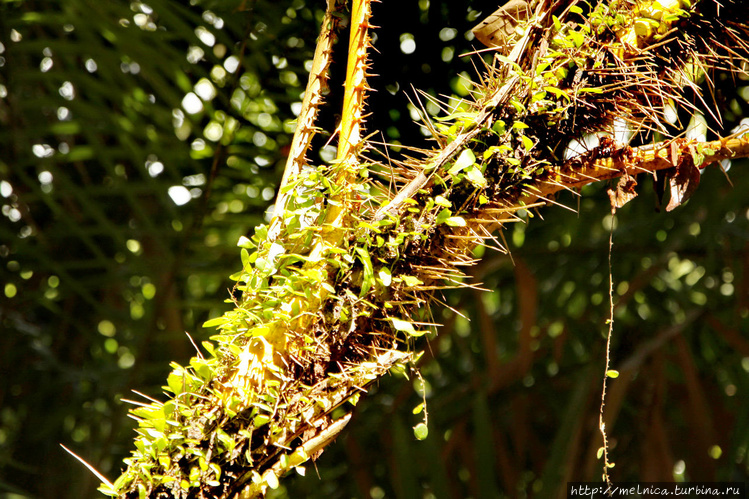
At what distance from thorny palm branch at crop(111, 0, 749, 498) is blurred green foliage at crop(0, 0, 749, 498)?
14.1 inches

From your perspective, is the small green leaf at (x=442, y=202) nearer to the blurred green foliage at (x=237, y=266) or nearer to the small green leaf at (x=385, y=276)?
the small green leaf at (x=385, y=276)

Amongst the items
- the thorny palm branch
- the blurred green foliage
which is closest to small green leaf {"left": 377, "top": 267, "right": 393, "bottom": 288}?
the thorny palm branch

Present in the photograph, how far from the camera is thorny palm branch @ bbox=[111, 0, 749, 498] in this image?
0.29 meters

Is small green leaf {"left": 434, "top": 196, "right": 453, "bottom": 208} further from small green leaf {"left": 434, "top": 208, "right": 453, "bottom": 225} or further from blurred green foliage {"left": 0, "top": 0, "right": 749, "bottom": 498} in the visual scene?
blurred green foliage {"left": 0, "top": 0, "right": 749, "bottom": 498}

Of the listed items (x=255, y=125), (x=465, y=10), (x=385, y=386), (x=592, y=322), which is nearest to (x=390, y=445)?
(x=385, y=386)

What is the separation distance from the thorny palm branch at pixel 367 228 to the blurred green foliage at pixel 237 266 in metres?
0.36

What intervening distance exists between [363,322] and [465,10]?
526 millimetres

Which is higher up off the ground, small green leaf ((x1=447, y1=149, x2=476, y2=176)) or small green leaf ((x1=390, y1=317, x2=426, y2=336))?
small green leaf ((x1=447, y1=149, x2=476, y2=176))

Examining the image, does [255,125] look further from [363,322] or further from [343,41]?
[363,322]

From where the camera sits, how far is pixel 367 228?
0.31 meters

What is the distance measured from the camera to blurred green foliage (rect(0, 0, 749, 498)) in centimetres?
72

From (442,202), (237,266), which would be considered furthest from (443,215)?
(237,266)

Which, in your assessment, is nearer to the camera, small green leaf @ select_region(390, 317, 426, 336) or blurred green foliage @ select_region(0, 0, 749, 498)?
small green leaf @ select_region(390, 317, 426, 336)

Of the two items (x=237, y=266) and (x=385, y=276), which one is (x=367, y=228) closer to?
(x=385, y=276)
